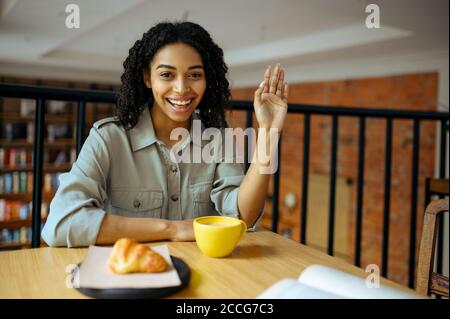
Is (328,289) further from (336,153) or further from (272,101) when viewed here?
(336,153)

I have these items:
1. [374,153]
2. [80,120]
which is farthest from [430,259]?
[374,153]

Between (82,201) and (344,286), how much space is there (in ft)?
1.86

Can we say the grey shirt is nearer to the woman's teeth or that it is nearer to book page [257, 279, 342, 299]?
the woman's teeth

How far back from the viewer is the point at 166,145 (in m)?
1.14

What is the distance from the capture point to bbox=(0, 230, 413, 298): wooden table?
63 cm

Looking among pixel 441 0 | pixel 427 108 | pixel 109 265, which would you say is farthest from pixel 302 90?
pixel 109 265

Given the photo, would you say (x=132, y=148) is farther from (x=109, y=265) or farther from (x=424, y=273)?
(x=424, y=273)

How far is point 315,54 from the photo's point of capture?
536cm

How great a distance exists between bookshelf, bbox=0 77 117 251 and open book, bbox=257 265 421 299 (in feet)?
19.2

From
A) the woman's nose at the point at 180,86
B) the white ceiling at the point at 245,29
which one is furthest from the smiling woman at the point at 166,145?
the white ceiling at the point at 245,29

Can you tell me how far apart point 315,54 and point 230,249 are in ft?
16.1

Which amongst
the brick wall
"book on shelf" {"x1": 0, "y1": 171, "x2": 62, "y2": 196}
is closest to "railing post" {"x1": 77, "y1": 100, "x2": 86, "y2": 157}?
the brick wall

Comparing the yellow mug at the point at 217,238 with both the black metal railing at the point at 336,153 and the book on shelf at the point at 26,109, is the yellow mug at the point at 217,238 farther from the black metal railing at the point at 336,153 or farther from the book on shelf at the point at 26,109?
the book on shelf at the point at 26,109

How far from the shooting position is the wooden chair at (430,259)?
0.95 meters
